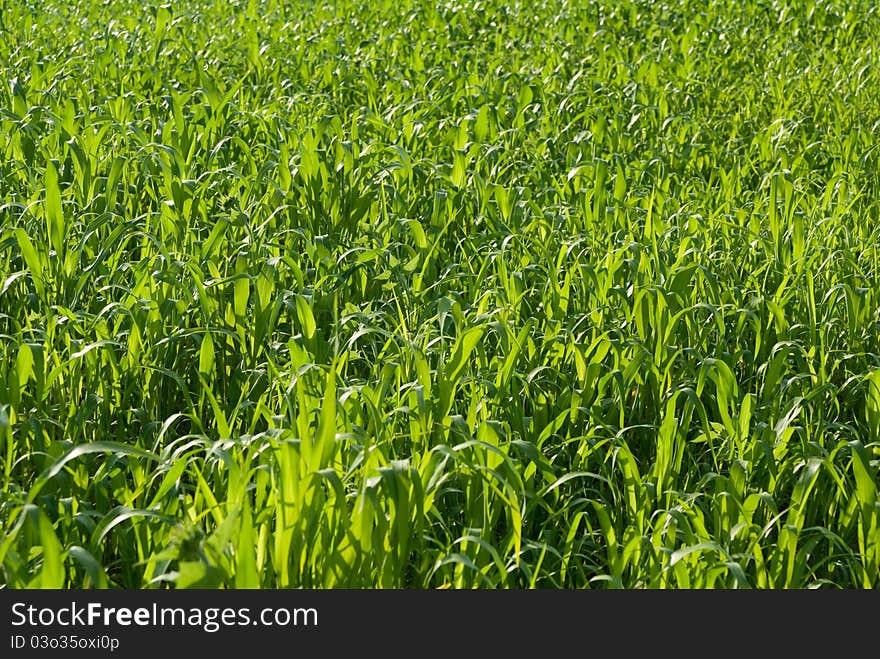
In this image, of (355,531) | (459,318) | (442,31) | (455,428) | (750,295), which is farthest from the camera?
(442,31)

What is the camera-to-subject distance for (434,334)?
3.66 meters

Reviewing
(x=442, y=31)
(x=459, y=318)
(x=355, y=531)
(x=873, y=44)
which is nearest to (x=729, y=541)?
(x=355, y=531)

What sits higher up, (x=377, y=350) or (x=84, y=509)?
(x=377, y=350)

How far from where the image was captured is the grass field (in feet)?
8.46

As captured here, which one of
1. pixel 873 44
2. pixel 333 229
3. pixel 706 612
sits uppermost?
pixel 873 44

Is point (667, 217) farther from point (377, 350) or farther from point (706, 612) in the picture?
point (706, 612)

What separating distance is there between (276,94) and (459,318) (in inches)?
145

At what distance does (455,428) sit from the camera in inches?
113

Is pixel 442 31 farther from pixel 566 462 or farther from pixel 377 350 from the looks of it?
pixel 566 462

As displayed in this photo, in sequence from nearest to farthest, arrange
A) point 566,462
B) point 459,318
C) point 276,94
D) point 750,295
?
1. point 566,462
2. point 459,318
3. point 750,295
4. point 276,94

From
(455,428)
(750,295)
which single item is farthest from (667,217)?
(455,428)

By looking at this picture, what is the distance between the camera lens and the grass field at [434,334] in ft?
8.46

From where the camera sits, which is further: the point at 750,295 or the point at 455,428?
the point at 750,295

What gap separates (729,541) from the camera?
8.72ft
